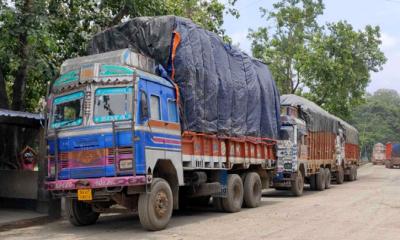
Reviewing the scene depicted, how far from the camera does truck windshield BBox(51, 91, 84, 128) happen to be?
1040 cm

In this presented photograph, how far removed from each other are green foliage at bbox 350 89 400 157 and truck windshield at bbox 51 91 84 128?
77.6 metres

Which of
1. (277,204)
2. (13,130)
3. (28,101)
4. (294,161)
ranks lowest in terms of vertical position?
(277,204)

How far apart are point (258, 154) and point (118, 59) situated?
21.2ft

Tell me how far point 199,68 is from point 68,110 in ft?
10.8

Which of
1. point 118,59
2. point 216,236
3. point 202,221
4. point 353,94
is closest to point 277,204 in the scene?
point 202,221

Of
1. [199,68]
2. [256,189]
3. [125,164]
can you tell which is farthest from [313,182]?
[125,164]

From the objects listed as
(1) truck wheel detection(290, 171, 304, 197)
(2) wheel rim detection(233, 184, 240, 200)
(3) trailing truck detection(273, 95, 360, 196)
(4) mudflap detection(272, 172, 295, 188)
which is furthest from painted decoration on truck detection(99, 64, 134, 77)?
(1) truck wheel detection(290, 171, 304, 197)

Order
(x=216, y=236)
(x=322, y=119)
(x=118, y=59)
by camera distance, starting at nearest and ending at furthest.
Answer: (x=216, y=236), (x=118, y=59), (x=322, y=119)

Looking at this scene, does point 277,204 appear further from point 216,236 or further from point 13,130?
point 13,130

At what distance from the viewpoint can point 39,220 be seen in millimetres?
12531

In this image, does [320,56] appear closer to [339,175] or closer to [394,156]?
[339,175]

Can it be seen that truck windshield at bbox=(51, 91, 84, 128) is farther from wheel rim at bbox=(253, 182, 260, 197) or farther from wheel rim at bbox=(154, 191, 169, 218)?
wheel rim at bbox=(253, 182, 260, 197)

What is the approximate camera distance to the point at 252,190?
14852mm

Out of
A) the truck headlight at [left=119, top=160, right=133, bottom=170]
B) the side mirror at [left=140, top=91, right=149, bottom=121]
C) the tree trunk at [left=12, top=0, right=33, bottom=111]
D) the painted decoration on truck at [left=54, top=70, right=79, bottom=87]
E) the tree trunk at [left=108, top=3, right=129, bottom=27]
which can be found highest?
the tree trunk at [left=108, top=3, right=129, bottom=27]
